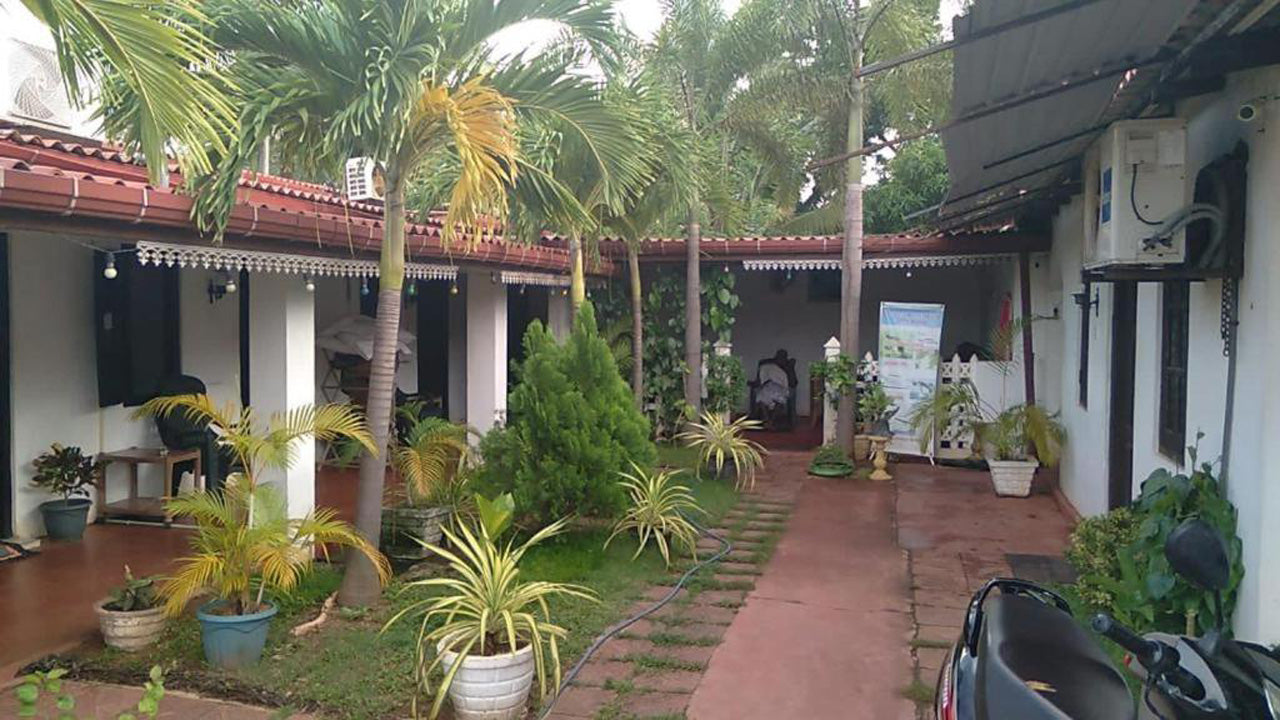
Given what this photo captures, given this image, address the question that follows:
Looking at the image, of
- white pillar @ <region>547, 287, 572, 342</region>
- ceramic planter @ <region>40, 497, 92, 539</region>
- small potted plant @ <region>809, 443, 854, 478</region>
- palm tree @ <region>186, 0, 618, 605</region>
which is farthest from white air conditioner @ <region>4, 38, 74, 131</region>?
small potted plant @ <region>809, 443, 854, 478</region>

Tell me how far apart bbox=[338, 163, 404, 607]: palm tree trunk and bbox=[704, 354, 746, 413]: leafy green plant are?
668 centimetres

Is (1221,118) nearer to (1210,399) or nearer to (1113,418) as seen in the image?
(1210,399)

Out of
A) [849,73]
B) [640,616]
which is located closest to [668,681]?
[640,616]

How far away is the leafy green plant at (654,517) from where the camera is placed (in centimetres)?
684

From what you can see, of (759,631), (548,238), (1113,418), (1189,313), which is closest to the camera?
(1189,313)

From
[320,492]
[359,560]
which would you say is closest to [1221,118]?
[359,560]

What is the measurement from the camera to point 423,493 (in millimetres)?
7051

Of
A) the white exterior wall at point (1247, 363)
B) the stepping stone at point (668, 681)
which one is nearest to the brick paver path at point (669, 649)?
the stepping stone at point (668, 681)

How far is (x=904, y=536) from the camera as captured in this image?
7.60 m

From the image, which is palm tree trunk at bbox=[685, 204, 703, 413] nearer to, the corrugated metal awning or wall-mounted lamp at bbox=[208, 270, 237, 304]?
the corrugated metal awning

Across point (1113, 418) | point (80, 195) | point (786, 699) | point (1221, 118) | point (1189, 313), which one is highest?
point (1221, 118)

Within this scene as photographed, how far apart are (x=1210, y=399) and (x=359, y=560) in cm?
467

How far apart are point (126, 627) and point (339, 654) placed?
113 centimetres

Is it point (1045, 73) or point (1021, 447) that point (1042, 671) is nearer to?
point (1045, 73)
